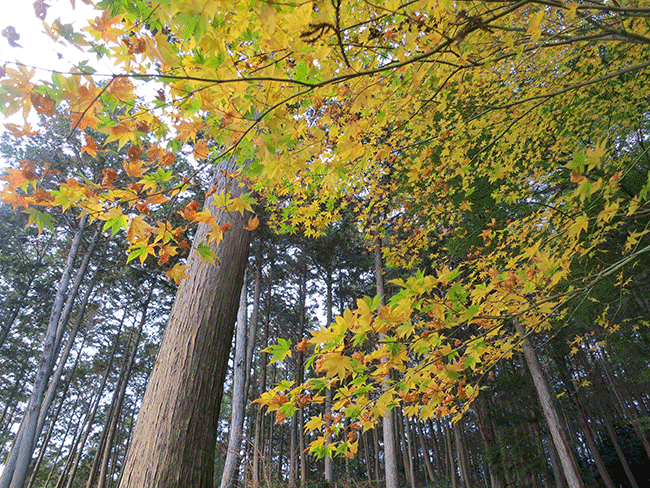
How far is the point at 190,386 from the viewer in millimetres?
1963

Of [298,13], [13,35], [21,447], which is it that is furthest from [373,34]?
[21,447]

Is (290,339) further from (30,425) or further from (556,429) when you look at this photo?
(556,429)

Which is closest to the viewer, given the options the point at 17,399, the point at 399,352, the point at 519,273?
the point at 399,352

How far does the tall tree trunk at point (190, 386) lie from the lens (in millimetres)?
1751

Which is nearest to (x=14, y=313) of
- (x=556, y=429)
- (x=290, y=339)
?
(x=290, y=339)

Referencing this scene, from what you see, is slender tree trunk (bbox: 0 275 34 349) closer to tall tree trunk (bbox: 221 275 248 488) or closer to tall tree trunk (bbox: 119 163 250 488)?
tall tree trunk (bbox: 221 275 248 488)

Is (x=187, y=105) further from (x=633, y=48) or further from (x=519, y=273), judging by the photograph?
(x=633, y=48)

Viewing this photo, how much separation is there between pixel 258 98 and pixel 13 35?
2.43 ft

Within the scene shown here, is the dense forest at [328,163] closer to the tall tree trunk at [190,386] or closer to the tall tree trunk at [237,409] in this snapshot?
the tall tree trunk at [190,386]

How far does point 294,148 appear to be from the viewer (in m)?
Answer: 1.45

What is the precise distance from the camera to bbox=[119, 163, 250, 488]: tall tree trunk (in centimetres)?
175

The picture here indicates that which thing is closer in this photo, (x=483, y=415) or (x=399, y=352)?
(x=399, y=352)

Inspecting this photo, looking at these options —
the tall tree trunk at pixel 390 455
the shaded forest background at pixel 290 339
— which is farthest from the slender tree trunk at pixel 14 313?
the tall tree trunk at pixel 390 455

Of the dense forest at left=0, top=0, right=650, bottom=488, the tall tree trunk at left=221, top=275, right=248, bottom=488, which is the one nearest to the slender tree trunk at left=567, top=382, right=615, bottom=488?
the dense forest at left=0, top=0, right=650, bottom=488
